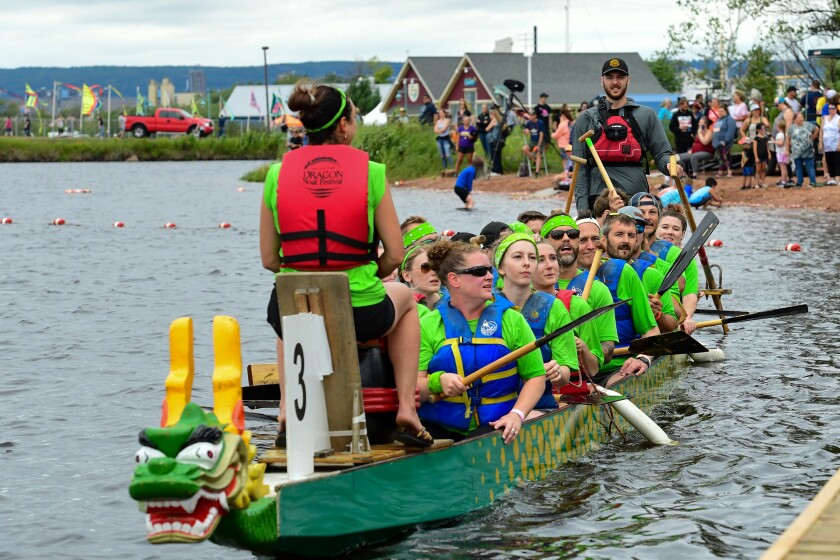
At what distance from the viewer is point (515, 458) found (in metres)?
7.80

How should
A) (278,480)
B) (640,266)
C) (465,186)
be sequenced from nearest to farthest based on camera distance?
(278,480) < (640,266) < (465,186)

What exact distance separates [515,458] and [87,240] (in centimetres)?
2191

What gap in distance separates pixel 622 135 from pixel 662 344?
281 centimetres

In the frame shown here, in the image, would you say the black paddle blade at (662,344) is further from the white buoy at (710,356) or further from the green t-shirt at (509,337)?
the white buoy at (710,356)

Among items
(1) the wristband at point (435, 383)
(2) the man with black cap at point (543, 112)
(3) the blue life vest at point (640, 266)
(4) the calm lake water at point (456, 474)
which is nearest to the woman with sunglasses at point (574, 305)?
(4) the calm lake water at point (456, 474)

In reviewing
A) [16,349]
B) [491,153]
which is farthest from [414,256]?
[491,153]

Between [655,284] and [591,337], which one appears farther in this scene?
[655,284]

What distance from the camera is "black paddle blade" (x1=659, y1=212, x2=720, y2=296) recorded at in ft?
36.2

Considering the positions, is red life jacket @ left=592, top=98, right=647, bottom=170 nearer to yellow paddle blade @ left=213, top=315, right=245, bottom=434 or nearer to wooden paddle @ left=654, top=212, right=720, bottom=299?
wooden paddle @ left=654, top=212, right=720, bottom=299

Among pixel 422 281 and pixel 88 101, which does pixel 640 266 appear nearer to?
pixel 422 281

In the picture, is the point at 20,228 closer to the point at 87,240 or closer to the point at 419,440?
the point at 87,240

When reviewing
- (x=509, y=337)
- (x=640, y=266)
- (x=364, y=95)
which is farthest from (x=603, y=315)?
(x=364, y=95)

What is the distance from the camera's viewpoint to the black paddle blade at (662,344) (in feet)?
31.5

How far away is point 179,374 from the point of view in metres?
5.95
